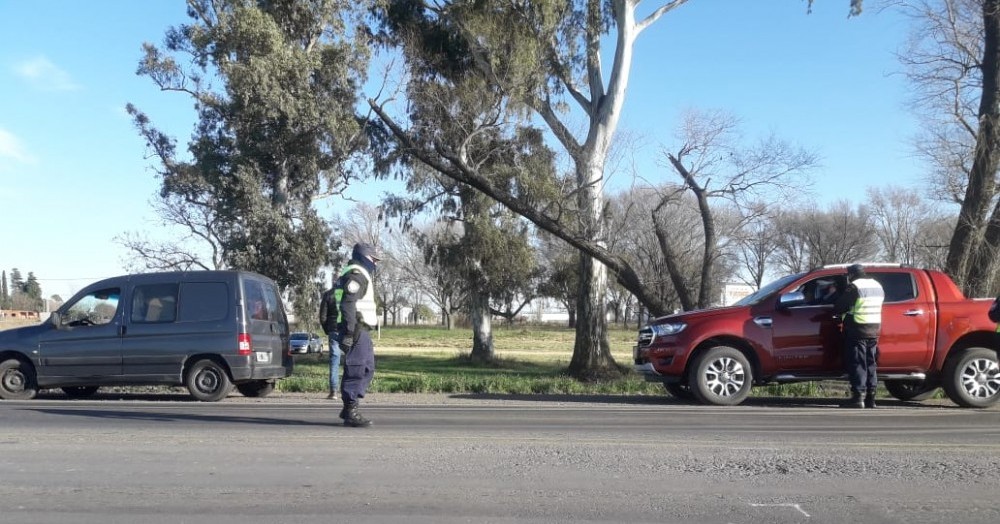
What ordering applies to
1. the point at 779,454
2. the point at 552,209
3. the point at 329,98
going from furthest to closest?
the point at 329,98 < the point at 552,209 < the point at 779,454

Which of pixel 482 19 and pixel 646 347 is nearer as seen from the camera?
pixel 646 347

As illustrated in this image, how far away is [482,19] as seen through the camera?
2045 cm

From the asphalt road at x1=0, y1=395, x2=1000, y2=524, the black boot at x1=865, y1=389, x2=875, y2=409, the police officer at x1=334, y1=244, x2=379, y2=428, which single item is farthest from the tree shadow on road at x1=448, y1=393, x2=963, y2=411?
the police officer at x1=334, y1=244, x2=379, y2=428

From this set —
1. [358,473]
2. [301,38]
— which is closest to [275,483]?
[358,473]

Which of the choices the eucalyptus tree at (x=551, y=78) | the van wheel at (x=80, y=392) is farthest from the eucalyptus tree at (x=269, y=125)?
the van wheel at (x=80, y=392)

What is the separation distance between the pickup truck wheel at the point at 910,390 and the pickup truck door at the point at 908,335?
3.04 feet

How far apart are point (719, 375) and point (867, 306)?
81.7 inches

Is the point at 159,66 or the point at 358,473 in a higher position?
the point at 159,66

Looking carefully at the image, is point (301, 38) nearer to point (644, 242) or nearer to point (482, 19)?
point (482, 19)

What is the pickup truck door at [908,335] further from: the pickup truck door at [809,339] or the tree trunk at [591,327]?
the tree trunk at [591,327]

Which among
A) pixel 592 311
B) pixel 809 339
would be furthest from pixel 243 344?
pixel 592 311

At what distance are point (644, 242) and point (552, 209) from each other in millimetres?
15206

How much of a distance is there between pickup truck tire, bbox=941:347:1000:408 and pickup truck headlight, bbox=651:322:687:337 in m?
3.55

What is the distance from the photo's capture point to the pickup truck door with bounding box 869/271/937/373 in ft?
37.5
